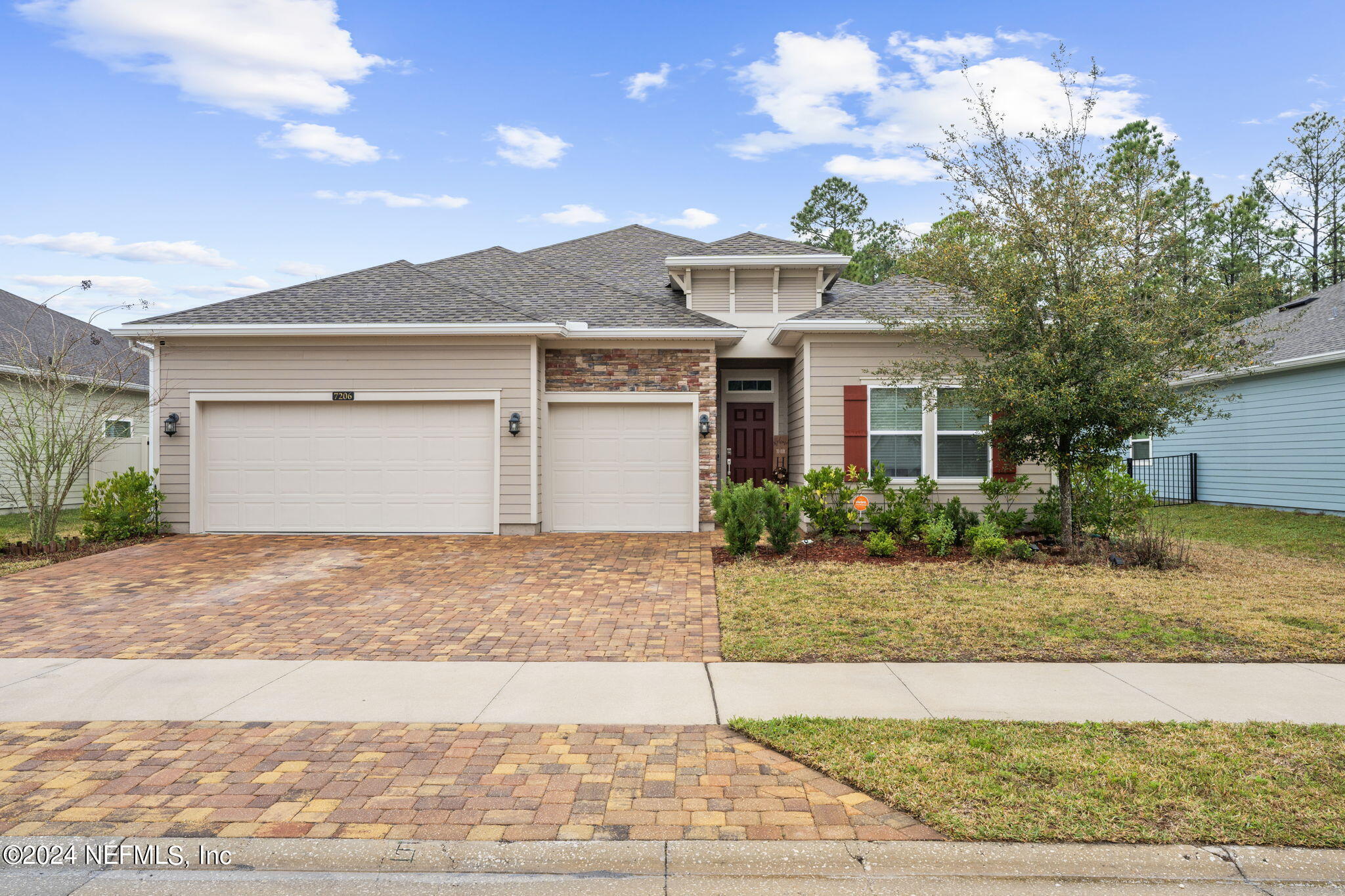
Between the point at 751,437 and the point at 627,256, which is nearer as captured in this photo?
the point at 751,437

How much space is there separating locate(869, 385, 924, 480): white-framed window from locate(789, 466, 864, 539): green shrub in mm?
978

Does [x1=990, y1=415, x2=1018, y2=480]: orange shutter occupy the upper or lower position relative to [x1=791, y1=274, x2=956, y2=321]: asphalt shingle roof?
lower

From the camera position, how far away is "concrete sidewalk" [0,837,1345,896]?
111 inches

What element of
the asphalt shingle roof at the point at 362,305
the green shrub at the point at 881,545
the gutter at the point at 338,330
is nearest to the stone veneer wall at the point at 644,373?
the gutter at the point at 338,330

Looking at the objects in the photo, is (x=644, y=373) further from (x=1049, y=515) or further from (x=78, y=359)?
(x=78, y=359)

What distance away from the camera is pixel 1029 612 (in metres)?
6.90

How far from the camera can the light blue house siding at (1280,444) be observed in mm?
13883

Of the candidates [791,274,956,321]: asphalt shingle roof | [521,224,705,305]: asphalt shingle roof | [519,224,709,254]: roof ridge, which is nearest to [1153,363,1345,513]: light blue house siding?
[791,274,956,321]: asphalt shingle roof

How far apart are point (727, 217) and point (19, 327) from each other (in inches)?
900

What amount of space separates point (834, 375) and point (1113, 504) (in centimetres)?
→ 427

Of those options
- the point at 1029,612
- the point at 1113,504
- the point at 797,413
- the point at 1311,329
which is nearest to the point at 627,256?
the point at 797,413

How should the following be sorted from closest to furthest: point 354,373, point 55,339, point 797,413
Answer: point 354,373
point 797,413
point 55,339

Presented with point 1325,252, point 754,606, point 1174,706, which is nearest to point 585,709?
point 754,606

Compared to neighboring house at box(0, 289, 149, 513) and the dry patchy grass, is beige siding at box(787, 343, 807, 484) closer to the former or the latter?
the dry patchy grass
